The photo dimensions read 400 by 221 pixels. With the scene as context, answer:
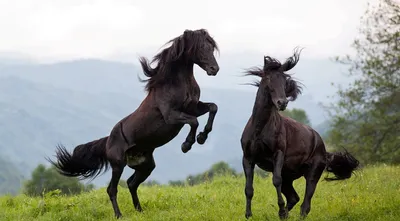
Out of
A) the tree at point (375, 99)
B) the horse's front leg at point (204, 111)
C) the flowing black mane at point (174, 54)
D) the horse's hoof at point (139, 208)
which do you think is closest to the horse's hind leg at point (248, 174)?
the horse's front leg at point (204, 111)

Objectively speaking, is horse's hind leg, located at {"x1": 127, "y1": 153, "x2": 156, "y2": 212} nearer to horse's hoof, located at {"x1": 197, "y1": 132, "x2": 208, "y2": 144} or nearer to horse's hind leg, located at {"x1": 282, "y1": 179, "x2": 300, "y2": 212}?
horse's hoof, located at {"x1": 197, "y1": 132, "x2": 208, "y2": 144}

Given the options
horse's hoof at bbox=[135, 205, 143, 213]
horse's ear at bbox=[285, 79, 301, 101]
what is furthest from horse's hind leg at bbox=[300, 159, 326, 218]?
horse's hoof at bbox=[135, 205, 143, 213]

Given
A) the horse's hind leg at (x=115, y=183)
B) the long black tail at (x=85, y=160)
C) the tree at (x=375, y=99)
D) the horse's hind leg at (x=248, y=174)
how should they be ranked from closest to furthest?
the horse's hind leg at (x=248, y=174) < the horse's hind leg at (x=115, y=183) < the long black tail at (x=85, y=160) < the tree at (x=375, y=99)

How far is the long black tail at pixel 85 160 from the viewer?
1175 cm

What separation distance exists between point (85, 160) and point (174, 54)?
3053 mm

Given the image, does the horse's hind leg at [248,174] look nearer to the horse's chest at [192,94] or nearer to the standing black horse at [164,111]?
the standing black horse at [164,111]

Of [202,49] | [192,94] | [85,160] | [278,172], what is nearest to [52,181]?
[85,160]

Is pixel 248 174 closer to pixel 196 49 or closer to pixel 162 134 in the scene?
pixel 162 134

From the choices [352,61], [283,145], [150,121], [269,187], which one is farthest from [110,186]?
[352,61]

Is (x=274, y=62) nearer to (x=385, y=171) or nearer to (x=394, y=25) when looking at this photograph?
(x=385, y=171)

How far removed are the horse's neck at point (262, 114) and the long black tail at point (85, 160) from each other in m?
4.00

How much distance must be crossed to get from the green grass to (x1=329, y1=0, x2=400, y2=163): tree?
11.1 m

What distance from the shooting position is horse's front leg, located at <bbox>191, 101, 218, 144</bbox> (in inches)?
392

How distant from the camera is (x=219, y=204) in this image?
11578 mm
